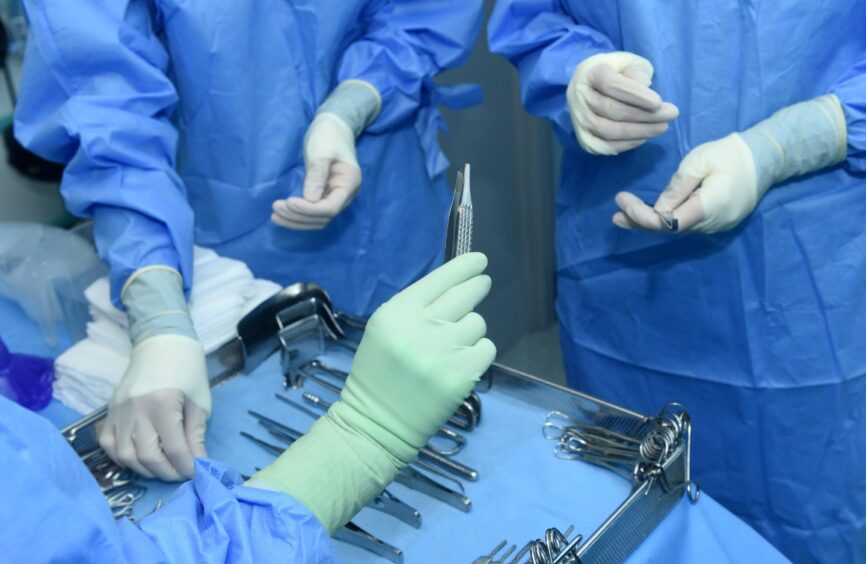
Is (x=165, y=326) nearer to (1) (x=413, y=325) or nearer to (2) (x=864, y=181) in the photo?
(1) (x=413, y=325)

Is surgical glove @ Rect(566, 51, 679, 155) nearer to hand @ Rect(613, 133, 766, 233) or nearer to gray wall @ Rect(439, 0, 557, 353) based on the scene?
hand @ Rect(613, 133, 766, 233)

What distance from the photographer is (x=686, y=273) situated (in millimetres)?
1608

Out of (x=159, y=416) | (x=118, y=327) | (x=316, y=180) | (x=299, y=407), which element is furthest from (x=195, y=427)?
(x=316, y=180)

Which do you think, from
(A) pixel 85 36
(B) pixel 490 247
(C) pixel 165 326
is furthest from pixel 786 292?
(B) pixel 490 247

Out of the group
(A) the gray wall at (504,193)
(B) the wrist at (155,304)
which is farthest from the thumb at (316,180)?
(A) the gray wall at (504,193)

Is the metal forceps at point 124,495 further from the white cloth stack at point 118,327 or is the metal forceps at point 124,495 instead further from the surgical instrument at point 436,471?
the surgical instrument at point 436,471

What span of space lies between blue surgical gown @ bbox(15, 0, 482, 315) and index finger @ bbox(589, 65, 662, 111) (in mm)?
535

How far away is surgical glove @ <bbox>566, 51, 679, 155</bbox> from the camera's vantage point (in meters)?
1.36

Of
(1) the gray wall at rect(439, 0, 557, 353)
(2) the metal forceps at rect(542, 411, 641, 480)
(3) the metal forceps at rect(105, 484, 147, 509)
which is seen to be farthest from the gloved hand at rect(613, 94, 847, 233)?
(1) the gray wall at rect(439, 0, 557, 353)

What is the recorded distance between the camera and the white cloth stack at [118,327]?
1410 mm

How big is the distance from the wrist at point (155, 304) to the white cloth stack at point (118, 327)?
0.07 m

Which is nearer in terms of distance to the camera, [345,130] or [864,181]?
[864,181]

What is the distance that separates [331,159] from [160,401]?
2.06ft

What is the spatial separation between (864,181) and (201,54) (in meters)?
1.22
